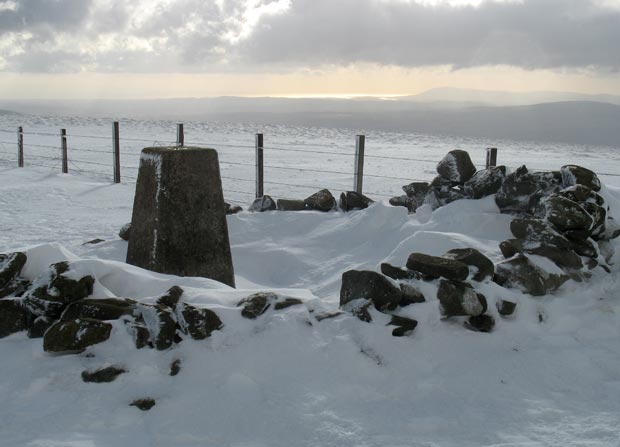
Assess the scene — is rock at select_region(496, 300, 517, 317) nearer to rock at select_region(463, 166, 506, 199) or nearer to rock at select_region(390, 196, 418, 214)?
rock at select_region(463, 166, 506, 199)

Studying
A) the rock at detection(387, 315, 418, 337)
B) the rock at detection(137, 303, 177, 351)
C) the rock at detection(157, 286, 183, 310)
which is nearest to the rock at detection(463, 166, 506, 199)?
the rock at detection(387, 315, 418, 337)

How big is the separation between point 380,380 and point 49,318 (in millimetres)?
2009

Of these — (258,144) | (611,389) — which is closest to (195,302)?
(611,389)

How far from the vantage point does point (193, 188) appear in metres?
4.71

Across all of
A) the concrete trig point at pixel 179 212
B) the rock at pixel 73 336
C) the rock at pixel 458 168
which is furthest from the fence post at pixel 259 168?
the rock at pixel 73 336

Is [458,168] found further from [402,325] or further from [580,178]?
[402,325]

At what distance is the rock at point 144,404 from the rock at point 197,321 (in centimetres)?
53

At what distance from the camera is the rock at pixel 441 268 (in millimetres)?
4109

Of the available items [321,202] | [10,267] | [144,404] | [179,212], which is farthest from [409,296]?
[321,202]

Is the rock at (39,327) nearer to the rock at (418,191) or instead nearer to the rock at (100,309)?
the rock at (100,309)

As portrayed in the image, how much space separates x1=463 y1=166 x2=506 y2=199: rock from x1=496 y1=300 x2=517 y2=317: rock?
233 centimetres

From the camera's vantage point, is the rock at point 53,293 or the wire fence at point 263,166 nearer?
the rock at point 53,293

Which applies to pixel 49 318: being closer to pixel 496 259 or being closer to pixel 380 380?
pixel 380 380

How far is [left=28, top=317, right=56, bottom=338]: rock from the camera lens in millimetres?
3594
